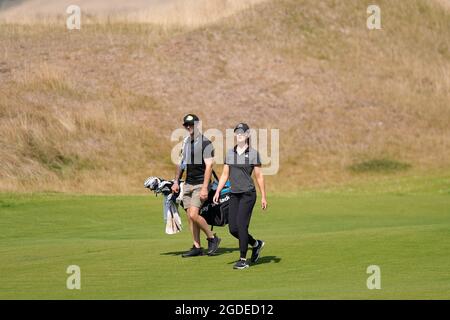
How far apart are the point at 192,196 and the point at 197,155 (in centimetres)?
71

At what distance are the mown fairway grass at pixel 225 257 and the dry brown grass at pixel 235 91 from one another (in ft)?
37.1

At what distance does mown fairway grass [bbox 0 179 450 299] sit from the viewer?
1384cm

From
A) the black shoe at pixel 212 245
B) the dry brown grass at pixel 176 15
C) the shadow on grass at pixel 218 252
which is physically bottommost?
the shadow on grass at pixel 218 252

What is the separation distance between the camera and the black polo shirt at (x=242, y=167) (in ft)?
51.2

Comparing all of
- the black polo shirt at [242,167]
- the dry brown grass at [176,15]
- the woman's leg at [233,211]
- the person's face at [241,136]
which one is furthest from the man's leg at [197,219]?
the dry brown grass at [176,15]

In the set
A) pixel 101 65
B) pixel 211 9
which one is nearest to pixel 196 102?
pixel 101 65

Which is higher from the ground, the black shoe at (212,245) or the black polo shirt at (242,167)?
the black polo shirt at (242,167)

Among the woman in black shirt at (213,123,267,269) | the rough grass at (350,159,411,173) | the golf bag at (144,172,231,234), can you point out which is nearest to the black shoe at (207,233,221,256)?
the golf bag at (144,172,231,234)

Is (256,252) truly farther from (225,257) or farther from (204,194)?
(204,194)

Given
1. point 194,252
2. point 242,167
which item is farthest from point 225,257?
point 242,167

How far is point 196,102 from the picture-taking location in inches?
1907

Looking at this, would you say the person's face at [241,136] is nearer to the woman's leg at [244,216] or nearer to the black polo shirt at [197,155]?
the woman's leg at [244,216]

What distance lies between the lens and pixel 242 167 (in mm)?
15609
